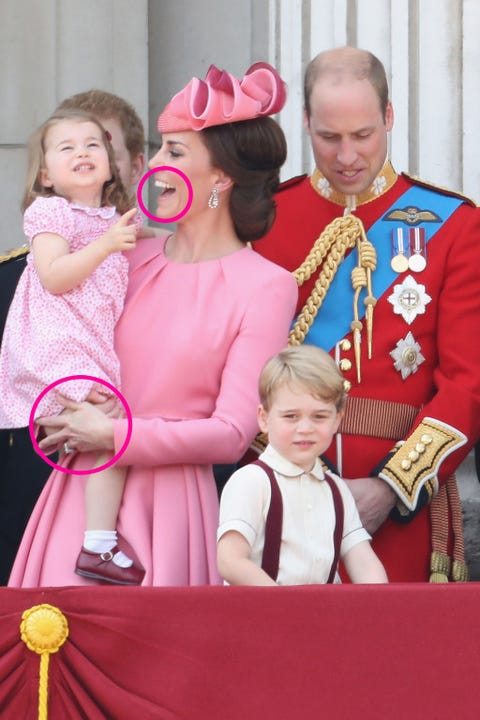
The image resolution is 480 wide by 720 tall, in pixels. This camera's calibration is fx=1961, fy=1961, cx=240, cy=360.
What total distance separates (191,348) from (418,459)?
0.61 metres

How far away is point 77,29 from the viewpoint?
5.59 m

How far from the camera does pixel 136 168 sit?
4.55 meters

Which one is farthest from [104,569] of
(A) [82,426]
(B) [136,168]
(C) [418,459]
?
(B) [136,168]

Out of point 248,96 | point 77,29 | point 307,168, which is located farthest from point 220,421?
point 77,29

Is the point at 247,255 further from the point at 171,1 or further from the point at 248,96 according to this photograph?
the point at 171,1

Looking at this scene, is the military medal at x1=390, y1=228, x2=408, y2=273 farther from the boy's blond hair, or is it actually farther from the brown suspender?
the brown suspender

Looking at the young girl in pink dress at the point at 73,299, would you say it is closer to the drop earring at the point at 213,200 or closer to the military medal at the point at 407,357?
the drop earring at the point at 213,200

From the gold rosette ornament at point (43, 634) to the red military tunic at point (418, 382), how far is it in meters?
1.08

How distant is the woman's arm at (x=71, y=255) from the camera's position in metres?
3.72

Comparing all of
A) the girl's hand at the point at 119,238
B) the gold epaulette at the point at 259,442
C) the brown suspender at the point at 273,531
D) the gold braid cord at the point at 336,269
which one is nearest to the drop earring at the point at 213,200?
the girl's hand at the point at 119,238

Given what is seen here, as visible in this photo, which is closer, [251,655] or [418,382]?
[251,655]

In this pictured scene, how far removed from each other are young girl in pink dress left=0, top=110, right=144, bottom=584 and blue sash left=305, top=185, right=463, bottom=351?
535mm

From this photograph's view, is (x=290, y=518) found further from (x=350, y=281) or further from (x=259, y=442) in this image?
(x=350, y=281)

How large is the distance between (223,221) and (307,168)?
4.70 feet
